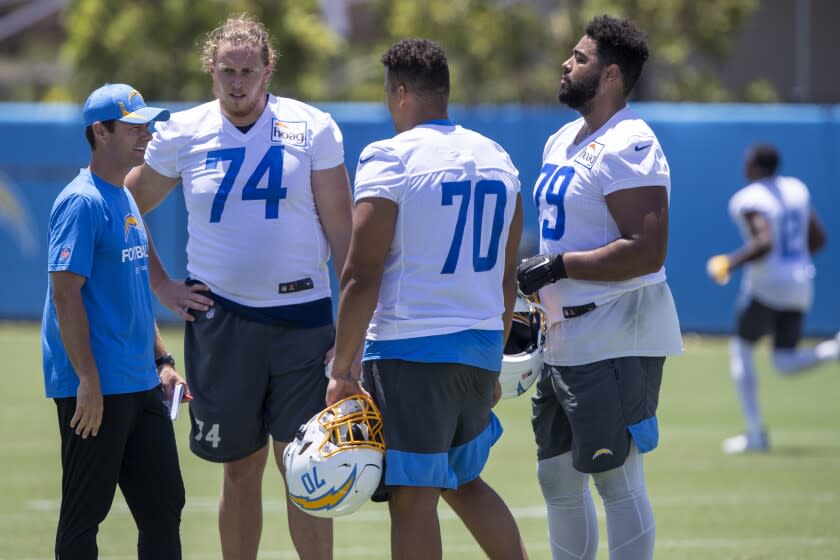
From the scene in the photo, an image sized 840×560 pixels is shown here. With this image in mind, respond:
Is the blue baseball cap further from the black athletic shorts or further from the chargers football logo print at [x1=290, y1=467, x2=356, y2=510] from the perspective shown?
the black athletic shorts

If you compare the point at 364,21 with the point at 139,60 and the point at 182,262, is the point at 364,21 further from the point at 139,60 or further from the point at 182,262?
the point at 182,262

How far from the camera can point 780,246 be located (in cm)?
1234

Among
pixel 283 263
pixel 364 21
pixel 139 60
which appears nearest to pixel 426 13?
pixel 139 60

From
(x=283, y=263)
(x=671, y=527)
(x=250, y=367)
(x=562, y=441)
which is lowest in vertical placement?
(x=671, y=527)

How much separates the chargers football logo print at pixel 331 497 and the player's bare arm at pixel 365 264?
1.81 ft

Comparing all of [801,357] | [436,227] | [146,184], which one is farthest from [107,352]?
[801,357]

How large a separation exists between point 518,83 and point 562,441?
2016cm

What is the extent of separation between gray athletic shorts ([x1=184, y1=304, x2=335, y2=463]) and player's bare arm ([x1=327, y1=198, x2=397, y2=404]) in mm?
883

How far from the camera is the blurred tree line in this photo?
22953 millimetres

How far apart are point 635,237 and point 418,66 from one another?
45.4 inches

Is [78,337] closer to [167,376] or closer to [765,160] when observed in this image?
[167,376]

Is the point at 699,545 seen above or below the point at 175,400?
below

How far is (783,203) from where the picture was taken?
12.3 m

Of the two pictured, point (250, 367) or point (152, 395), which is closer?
point (152, 395)
